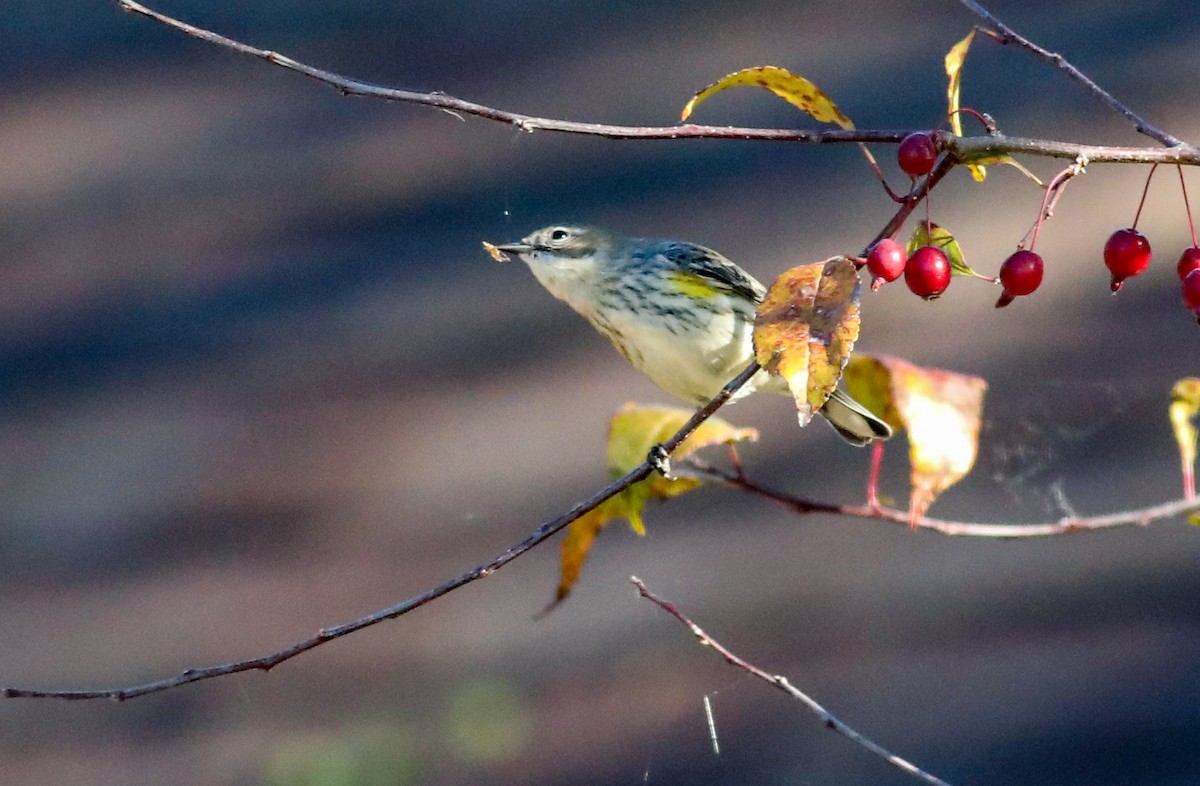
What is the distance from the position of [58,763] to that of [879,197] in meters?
2.11

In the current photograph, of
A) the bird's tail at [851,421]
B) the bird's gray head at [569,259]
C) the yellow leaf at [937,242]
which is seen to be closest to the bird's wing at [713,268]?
the bird's gray head at [569,259]

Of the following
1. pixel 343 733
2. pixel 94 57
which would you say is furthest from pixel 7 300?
pixel 343 733

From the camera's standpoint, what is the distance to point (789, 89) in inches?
46.5

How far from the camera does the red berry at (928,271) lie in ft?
3.72

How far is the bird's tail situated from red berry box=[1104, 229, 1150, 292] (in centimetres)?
73

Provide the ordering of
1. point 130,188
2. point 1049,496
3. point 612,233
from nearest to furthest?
point 612,233 → point 1049,496 → point 130,188

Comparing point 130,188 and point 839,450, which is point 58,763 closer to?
point 130,188

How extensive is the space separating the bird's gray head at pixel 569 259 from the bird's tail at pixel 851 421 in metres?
0.40

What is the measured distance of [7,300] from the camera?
293 centimetres

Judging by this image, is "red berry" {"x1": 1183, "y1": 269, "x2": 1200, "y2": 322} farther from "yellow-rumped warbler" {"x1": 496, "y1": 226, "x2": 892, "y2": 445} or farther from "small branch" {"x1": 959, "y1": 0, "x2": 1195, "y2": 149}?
"yellow-rumped warbler" {"x1": 496, "y1": 226, "x2": 892, "y2": 445}

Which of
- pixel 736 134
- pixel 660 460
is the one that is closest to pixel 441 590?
pixel 660 460

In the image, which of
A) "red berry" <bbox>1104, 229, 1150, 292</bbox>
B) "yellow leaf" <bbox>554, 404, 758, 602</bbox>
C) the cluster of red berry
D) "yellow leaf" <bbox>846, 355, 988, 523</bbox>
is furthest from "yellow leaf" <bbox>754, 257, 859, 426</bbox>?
"yellow leaf" <bbox>554, 404, 758, 602</bbox>

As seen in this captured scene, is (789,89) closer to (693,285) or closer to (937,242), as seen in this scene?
(937,242)

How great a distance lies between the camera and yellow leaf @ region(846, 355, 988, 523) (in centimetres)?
150
